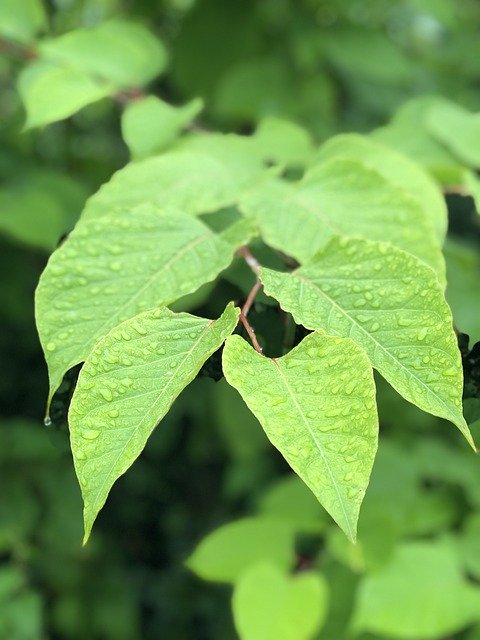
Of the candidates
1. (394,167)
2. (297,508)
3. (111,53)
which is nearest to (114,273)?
(394,167)

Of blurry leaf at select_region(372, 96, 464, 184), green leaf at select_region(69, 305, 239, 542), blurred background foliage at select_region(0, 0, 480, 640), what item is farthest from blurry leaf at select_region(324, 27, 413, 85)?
green leaf at select_region(69, 305, 239, 542)

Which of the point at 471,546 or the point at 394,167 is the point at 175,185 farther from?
the point at 471,546

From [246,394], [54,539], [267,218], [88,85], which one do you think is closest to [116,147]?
[54,539]

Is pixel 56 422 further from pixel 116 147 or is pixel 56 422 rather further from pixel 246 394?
pixel 116 147

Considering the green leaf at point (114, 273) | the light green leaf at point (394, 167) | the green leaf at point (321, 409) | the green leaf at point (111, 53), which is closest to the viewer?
the green leaf at point (321, 409)

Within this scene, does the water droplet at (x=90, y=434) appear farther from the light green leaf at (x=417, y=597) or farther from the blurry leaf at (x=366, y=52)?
the blurry leaf at (x=366, y=52)

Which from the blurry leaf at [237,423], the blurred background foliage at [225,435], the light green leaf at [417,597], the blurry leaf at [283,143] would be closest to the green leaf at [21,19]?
the blurred background foliage at [225,435]
